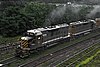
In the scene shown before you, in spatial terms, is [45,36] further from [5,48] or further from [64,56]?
[5,48]

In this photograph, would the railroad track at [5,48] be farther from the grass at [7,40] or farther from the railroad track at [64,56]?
the railroad track at [64,56]

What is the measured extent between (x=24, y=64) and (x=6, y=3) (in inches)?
1027

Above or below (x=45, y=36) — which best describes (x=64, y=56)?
below

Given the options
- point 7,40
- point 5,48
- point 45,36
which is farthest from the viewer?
point 7,40

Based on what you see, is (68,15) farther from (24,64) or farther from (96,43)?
(24,64)

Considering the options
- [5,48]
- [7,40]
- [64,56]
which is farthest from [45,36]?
[7,40]

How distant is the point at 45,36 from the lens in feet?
102

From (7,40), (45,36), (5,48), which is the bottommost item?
(7,40)

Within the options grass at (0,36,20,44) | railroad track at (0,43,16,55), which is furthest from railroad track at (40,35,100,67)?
grass at (0,36,20,44)

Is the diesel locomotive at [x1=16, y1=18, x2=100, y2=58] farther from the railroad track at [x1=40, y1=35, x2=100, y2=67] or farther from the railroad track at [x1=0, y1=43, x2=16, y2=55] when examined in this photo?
the railroad track at [x1=40, y1=35, x2=100, y2=67]

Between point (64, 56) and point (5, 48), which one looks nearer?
point (64, 56)

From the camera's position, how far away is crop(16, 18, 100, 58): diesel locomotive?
2777 cm

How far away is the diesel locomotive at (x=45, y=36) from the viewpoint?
91.1ft

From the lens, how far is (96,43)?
37.8 meters
